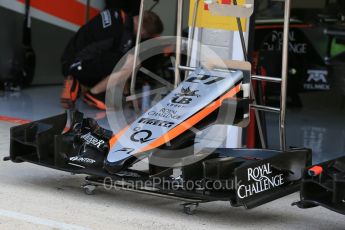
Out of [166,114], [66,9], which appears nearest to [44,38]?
[66,9]

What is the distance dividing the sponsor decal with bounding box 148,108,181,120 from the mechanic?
3.66 meters

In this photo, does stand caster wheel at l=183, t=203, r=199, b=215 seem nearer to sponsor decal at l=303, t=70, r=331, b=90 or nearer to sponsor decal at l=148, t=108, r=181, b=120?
sponsor decal at l=148, t=108, r=181, b=120

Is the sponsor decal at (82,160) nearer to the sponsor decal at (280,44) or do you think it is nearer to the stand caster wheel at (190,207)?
the stand caster wheel at (190,207)

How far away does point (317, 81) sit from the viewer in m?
8.70

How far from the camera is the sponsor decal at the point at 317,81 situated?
28.3 ft

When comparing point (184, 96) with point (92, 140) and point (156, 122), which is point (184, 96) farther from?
point (92, 140)

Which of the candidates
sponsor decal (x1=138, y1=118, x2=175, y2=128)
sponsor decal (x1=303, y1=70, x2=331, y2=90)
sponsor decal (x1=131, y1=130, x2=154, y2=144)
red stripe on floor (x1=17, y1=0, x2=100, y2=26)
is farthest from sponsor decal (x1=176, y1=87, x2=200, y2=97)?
red stripe on floor (x1=17, y1=0, x2=100, y2=26)

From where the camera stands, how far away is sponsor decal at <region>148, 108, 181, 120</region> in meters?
4.49

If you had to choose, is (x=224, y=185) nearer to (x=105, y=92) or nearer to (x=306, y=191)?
(x=306, y=191)

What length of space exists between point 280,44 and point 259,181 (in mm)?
4738

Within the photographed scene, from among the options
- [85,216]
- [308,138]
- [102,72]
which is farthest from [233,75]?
[102,72]

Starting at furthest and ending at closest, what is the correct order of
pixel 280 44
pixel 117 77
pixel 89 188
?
1. pixel 280 44
2. pixel 117 77
3. pixel 89 188

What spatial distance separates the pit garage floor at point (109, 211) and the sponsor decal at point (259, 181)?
253 mm

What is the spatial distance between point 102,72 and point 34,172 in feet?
10.4
